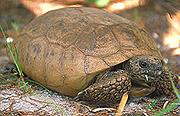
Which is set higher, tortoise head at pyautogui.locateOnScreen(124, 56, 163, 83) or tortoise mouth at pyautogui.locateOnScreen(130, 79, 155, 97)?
tortoise head at pyautogui.locateOnScreen(124, 56, 163, 83)

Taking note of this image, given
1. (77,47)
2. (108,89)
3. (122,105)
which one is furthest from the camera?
(77,47)

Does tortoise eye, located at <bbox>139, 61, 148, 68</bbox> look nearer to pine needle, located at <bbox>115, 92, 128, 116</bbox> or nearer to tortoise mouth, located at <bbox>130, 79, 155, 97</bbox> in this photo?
tortoise mouth, located at <bbox>130, 79, 155, 97</bbox>

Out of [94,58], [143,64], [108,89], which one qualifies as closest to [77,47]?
[94,58]

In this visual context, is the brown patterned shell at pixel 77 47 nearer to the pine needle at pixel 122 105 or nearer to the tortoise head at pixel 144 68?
the tortoise head at pixel 144 68

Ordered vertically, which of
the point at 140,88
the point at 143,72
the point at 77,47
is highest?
the point at 77,47

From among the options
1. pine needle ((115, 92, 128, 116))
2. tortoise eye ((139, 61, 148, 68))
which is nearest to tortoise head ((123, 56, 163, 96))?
tortoise eye ((139, 61, 148, 68))

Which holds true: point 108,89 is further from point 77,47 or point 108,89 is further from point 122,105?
point 77,47

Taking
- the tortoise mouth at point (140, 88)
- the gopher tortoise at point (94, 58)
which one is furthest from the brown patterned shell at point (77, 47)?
the tortoise mouth at point (140, 88)

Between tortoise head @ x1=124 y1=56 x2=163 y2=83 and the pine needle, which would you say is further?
tortoise head @ x1=124 y1=56 x2=163 y2=83
